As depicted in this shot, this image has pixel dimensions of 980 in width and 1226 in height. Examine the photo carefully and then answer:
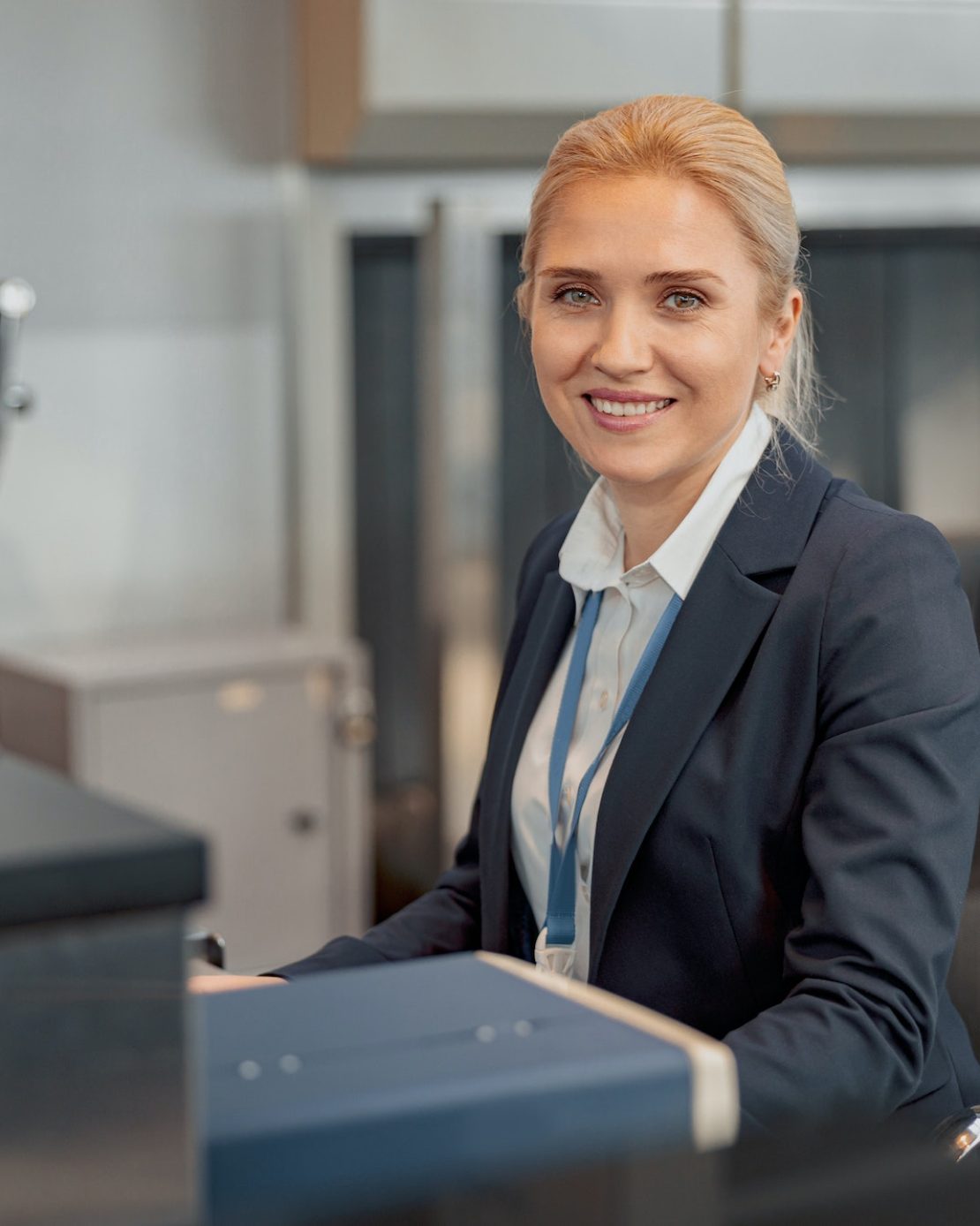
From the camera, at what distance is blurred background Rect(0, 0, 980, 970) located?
3258 mm

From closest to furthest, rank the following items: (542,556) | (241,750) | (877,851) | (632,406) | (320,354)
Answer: (877,851) < (632,406) < (542,556) < (241,750) < (320,354)

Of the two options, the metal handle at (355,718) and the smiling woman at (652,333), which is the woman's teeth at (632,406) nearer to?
the smiling woman at (652,333)

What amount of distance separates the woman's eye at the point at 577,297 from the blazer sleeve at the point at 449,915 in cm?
31

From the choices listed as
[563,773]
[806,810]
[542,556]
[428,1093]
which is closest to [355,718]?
[542,556]

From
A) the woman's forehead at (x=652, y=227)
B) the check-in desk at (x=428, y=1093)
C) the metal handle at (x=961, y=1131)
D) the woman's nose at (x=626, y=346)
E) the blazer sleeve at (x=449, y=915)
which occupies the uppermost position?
the woman's forehead at (x=652, y=227)

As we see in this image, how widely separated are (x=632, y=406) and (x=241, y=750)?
2147 millimetres

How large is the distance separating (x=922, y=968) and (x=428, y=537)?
247 cm

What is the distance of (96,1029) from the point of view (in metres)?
0.61

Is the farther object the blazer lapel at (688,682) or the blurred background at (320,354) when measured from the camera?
the blurred background at (320,354)

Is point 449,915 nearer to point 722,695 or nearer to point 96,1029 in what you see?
point 722,695

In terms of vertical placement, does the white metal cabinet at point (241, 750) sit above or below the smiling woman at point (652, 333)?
below

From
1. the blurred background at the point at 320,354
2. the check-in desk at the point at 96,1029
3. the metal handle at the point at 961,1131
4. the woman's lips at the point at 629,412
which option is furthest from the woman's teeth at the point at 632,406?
the blurred background at the point at 320,354

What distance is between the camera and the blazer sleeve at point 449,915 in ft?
5.13

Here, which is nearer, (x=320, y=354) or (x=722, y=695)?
(x=722, y=695)
